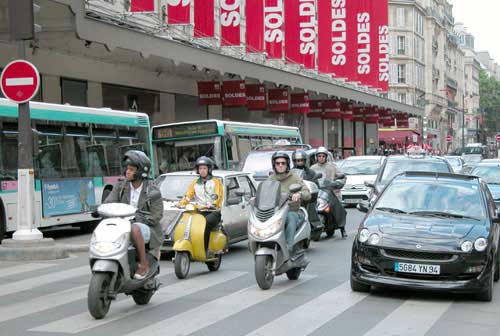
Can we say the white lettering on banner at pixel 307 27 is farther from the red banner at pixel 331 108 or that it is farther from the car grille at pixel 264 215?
the car grille at pixel 264 215

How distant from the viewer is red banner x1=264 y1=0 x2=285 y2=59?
109 feet

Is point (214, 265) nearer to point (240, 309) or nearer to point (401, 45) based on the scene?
point (240, 309)

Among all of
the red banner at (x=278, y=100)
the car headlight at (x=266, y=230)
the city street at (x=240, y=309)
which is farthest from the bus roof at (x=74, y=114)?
the red banner at (x=278, y=100)

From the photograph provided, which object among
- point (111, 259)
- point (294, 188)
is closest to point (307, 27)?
point (294, 188)

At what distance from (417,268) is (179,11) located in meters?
18.4

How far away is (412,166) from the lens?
1838cm

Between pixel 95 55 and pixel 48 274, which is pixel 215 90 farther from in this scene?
pixel 48 274

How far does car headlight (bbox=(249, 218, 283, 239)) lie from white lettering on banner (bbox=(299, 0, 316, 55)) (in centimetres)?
2734

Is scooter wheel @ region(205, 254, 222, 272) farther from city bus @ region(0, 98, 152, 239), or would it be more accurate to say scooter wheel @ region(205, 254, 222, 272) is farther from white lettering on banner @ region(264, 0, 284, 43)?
white lettering on banner @ region(264, 0, 284, 43)

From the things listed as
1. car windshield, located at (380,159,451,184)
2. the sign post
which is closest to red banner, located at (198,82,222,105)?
car windshield, located at (380,159,451,184)

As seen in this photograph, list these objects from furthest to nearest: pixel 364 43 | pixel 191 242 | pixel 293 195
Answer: pixel 364 43 < pixel 191 242 < pixel 293 195

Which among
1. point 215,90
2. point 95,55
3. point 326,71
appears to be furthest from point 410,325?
point 326,71

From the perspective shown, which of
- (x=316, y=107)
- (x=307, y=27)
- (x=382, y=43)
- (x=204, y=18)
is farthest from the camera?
(x=382, y=43)

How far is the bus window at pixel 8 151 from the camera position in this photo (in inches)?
634
